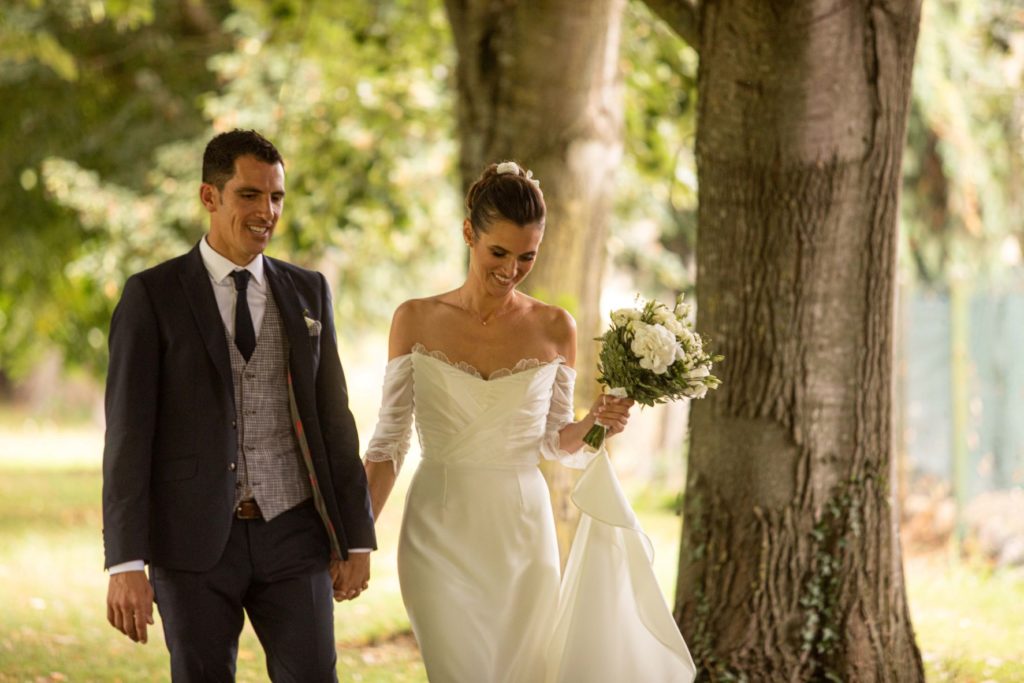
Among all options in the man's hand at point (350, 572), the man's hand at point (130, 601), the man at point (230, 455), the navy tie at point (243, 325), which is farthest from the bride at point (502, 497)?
the man's hand at point (130, 601)

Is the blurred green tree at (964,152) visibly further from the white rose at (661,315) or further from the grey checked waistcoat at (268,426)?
the grey checked waistcoat at (268,426)

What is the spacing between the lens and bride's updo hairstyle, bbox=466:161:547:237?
4.62 metres

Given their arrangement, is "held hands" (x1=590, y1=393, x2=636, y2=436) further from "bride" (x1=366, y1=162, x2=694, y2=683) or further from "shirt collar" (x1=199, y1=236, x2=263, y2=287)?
"shirt collar" (x1=199, y1=236, x2=263, y2=287)

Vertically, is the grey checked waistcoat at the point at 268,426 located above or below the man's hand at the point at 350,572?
above

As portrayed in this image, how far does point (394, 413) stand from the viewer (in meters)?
4.91

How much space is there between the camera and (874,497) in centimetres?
617

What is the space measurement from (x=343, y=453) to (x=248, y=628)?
5.68m

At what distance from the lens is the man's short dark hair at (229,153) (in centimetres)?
417

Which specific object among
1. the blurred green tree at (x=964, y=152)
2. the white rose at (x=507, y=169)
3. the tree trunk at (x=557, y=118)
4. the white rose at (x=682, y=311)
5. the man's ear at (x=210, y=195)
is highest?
the blurred green tree at (x=964, y=152)

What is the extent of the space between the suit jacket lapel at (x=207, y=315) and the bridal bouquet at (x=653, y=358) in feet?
4.19

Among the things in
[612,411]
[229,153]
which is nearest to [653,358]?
[612,411]

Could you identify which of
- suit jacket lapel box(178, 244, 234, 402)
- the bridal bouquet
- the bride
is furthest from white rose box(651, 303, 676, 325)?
suit jacket lapel box(178, 244, 234, 402)

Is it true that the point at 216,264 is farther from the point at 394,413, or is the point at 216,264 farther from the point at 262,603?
the point at 262,603

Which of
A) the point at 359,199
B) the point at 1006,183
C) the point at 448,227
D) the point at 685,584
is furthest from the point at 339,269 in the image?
the point at 685,584
